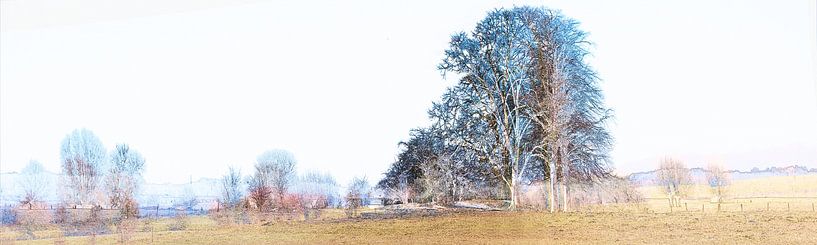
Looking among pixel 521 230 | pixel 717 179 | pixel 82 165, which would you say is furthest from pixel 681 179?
pixel 82 165

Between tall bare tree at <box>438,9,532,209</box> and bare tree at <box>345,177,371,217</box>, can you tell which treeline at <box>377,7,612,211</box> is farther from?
bare tree at <box>345,177,371,217</box>

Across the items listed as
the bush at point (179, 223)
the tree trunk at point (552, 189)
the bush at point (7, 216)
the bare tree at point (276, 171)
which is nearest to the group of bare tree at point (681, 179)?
the tree trunk at point (552, 189)

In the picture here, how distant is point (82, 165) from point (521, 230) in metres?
2.93

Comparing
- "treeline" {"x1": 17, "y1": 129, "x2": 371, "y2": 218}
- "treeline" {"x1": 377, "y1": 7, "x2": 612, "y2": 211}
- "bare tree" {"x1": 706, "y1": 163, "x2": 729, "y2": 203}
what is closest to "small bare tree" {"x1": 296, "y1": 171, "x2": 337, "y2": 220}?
"treeline" {"x1": 17, "y1": 129, "x2": 371, "y2": 218}

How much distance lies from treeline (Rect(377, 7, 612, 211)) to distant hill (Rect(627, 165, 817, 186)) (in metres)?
0.18

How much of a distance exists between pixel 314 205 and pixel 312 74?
814mm

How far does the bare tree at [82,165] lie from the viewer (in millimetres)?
6289

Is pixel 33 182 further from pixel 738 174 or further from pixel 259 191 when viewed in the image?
pixel 738 174

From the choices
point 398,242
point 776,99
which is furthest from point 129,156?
point 776,99

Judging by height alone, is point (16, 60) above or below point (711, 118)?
above

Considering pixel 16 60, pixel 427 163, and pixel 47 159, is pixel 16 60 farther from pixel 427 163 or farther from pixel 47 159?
pixel 427 163

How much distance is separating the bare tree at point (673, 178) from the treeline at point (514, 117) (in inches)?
11.2

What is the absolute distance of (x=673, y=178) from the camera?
492 centimetres

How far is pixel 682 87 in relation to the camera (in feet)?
15.8
